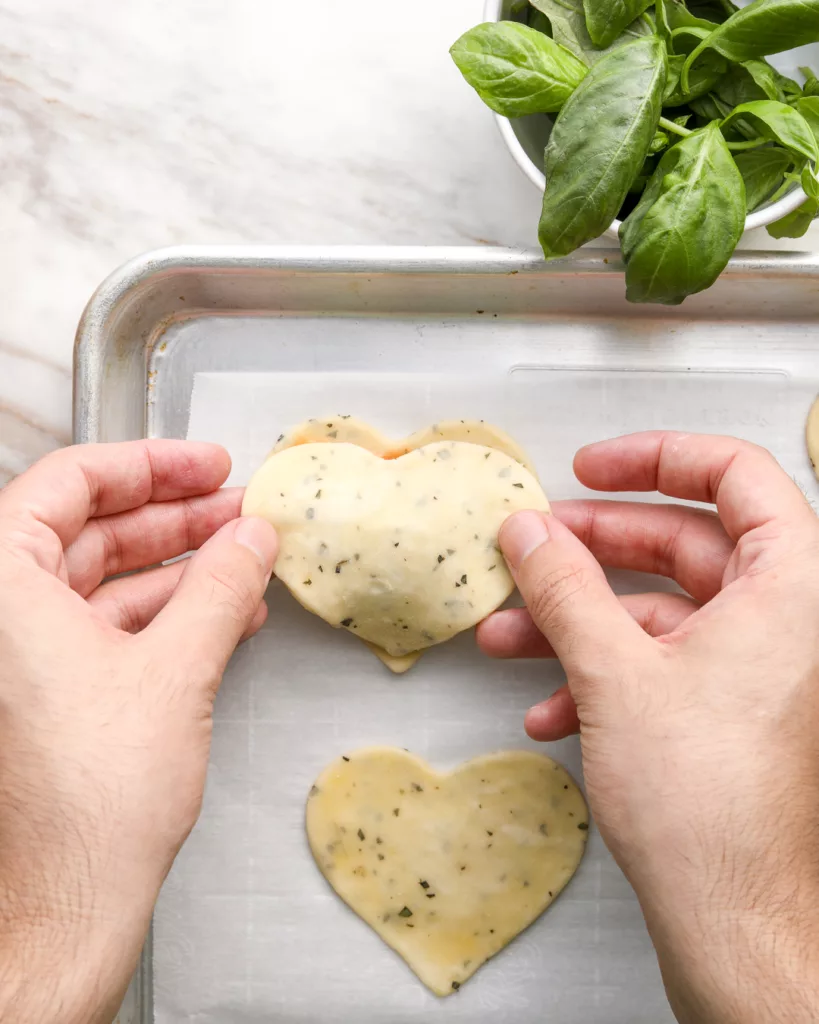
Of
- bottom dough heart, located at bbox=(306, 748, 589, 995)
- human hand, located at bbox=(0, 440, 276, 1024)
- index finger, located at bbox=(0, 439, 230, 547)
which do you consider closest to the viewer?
human hand, located at bbox=(0, 440, 276, 1024)

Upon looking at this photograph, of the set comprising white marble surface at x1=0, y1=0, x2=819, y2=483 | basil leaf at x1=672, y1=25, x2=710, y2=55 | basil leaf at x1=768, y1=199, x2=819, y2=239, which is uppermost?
basil leaf at x1=672, y1=25, x2=710, y2=55

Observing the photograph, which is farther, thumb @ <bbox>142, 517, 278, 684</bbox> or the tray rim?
the tray rim

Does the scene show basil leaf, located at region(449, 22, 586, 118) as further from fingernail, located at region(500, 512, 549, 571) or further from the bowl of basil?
fingernail, located at region(500, 512, 549, 571)

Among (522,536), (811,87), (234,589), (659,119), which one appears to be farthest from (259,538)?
(811,87)

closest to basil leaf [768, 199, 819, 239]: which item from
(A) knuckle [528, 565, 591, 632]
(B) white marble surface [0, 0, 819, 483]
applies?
(B) white marble surface [0, 0, 819, 483]

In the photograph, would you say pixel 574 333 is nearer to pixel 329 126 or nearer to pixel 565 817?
pixel 329 126

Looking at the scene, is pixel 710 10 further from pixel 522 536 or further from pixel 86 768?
pixel 86 768

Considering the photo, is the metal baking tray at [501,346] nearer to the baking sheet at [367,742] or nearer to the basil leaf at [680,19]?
the baking sheet at [367,742]
